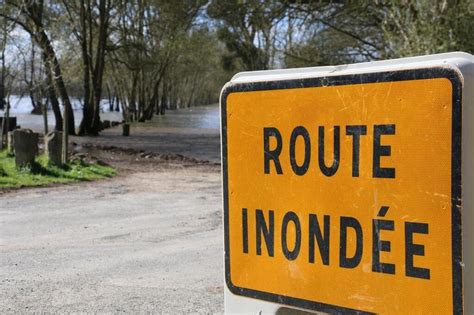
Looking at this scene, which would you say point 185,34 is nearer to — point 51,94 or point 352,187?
point 51,94

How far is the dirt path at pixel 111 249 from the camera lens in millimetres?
4688

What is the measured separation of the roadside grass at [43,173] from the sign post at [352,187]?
10020mm

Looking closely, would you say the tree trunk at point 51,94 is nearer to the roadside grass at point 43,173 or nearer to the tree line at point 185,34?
the tree line at point 185,34

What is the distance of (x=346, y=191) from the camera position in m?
1.84

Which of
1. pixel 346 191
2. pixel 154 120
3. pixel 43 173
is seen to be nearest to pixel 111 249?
pixel 346 191

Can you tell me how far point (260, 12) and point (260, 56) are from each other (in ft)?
85.8

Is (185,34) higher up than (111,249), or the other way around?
(185,34)

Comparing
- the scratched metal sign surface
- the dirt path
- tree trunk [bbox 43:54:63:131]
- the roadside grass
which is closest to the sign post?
the scratched metal sign surface

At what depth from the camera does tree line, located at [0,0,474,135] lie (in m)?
12.5

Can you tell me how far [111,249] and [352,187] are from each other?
199 inches

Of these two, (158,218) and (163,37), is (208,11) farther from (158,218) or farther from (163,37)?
(163,37)

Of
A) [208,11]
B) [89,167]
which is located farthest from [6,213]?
[208,11]

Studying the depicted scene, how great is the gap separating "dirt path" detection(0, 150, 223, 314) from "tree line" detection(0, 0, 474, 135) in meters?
4.89

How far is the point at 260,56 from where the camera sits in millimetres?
44656
